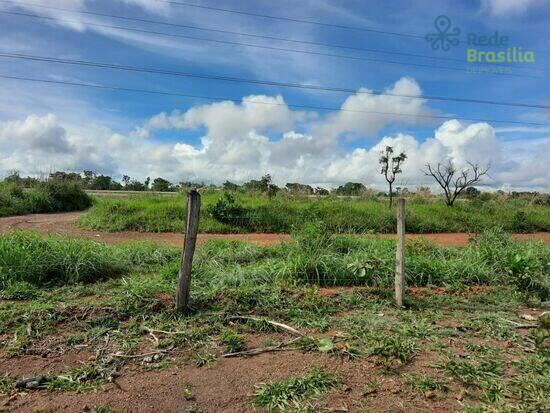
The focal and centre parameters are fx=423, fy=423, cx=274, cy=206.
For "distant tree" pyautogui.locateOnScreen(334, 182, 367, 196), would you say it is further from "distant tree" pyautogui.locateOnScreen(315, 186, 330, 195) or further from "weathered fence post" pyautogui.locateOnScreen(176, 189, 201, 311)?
"weathered fence post" pyautogui.locateOnScreen(176, 189, 201, 311)

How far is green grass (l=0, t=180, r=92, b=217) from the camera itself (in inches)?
646

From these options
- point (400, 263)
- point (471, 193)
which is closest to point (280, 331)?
point (400, 263)

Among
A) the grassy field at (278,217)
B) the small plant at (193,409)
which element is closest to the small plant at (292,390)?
the small plant at (193,409)

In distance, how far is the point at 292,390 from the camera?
3094 millimetres

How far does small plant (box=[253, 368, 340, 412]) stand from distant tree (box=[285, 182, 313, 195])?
13.5m

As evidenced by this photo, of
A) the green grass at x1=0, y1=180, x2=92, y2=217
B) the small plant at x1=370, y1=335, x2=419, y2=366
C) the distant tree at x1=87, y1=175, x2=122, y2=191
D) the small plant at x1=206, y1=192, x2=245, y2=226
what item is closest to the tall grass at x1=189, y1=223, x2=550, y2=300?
the small plant at x1=370, y1=335, x2=419, y2=366

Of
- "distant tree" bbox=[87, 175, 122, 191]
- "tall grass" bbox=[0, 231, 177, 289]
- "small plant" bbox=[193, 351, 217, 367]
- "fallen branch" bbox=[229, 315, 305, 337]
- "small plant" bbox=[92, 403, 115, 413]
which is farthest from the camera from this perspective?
"distant tree" bbox=[87, 175, 122, 191]

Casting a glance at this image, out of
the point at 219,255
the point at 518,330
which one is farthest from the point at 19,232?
the point at 518,330

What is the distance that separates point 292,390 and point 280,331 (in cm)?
114

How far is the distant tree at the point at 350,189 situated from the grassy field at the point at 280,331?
36.5ft

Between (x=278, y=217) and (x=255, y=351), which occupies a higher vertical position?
(x=278, y=217)

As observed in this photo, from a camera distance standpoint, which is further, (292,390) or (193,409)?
(292,390)

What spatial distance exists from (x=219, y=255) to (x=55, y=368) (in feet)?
12.8

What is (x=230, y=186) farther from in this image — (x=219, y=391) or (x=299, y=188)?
(x=219, y=391)
